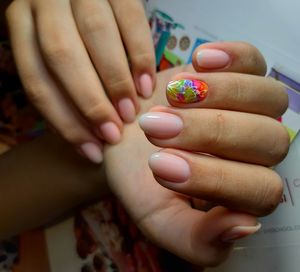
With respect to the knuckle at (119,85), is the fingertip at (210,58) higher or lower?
higher

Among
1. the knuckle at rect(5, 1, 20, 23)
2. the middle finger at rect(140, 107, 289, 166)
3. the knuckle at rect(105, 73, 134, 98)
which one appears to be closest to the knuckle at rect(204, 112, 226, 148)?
the middle finger at rect(140, 107, 289, 166)

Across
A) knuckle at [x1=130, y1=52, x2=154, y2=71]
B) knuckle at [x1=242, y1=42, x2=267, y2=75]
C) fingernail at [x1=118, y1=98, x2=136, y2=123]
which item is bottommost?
fingernail at [x1=118, y1=98, x2=136, y2=123]

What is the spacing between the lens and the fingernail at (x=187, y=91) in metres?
0.36

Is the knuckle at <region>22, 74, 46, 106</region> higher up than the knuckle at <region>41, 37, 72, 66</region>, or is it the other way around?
the knuckle at <region>41, 37, 72, 66</region>

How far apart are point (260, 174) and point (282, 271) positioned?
0.25 metres

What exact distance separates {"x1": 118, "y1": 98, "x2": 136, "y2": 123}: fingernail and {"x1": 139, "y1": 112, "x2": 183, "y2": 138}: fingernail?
166 mm

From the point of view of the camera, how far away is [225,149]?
1.16 feet

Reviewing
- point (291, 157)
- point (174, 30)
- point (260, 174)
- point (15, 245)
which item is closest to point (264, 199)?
point (260, 174)

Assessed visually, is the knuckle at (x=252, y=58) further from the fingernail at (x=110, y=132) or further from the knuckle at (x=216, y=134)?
the fingernail at (x=110, y=132)

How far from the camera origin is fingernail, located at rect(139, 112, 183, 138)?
347mm

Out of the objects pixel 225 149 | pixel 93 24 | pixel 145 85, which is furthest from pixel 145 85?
pixel 225 149

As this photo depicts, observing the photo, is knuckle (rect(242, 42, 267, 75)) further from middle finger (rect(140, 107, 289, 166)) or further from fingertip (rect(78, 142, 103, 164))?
fingertip (rect(78, 142, 103, 164))

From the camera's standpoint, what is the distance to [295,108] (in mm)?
555

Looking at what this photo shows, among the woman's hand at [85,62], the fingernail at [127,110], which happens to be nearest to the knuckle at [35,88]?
the woman's hand at [85,62]
